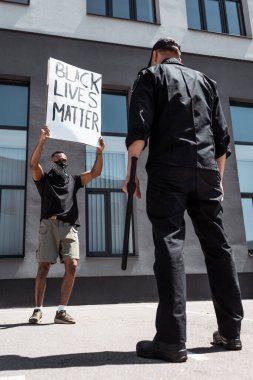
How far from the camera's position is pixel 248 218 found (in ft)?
25.2

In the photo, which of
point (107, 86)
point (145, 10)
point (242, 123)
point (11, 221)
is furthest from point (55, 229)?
point (145, 10)

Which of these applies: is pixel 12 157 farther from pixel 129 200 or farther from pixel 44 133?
pixel 129 200

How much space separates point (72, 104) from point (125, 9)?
5539mm

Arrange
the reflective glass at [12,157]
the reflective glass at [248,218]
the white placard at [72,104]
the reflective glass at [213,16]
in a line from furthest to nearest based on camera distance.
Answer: the reflective glass at [213,16] → the reflective glass at [248,218] → the reflective glass at [12,157] → the white placard at [72,104]

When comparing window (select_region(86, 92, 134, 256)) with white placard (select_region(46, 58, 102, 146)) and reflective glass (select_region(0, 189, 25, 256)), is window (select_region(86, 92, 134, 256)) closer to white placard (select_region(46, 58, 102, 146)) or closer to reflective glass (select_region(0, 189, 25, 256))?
reflective glass (select_region(0, 189, 25, 256))

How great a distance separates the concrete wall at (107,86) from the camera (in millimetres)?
6414

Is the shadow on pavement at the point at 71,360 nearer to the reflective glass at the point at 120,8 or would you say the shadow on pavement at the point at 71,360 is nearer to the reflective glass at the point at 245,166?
→ the reflective glass at the point at 245,166

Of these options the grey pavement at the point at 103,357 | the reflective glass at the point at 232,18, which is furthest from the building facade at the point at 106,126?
the grey pavement at the point at 103,357

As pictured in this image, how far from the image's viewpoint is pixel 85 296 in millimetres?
6211

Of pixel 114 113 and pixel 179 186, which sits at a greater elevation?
pixel 114 113

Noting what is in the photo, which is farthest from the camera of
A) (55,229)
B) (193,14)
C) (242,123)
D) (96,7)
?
(193,14)

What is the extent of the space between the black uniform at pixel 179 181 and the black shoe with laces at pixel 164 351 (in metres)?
0.16

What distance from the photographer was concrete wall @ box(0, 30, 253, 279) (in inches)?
253

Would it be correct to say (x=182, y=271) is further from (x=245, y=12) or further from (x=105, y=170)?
(x=245, y=12)
